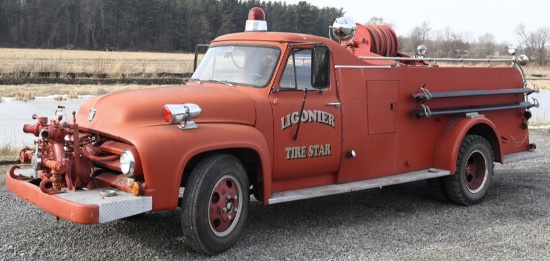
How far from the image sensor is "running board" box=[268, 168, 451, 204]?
5914 millimetres

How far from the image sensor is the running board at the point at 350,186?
19.4ft

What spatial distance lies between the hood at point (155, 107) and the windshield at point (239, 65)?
0.30 meters

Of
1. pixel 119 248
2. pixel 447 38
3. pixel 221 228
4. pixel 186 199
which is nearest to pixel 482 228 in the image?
pixel 221 228

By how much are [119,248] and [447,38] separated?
17642 millimetres

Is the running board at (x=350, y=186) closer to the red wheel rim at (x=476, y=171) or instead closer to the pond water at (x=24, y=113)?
the red wheel rim at (x=476, y=171)

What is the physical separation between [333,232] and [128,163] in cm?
237

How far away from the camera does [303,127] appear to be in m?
6.14

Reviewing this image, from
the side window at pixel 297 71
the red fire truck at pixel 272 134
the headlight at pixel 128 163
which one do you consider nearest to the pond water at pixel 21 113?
the red fire truck at pixel 272 134

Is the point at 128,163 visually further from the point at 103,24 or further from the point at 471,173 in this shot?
the point at 103,24

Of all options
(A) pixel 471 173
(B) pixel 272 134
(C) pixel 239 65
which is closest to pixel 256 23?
(C) pixel 239 65

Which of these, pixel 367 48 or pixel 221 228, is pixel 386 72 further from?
pixel 221 228

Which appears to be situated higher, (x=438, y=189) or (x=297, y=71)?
(x=297, y=71)

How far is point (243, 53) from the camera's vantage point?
21.1 ft

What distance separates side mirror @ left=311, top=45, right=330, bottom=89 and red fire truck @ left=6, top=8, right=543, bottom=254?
0.01m
